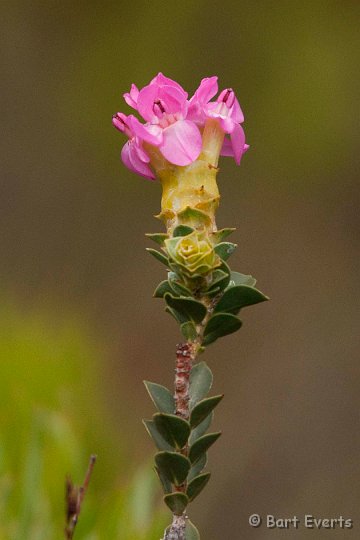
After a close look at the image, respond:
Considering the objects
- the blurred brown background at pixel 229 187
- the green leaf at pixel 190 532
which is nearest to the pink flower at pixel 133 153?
the green leaf at pixel 190 532

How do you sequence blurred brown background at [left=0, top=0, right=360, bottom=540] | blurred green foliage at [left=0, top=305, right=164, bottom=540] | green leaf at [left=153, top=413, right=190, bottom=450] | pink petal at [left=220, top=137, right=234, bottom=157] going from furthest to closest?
1. blurred brown background at [left=0, top=0, right=360, bottom=540]
2. blurred green foliage at [left=0, top=305, right=164, bottom=540]
3. pink petal at [left=220, top=137, right=234, bottom=157]
4. green leaf at [left=153, top=413, right=190, bottom=450]

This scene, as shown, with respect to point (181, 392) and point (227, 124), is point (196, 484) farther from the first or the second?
point (227, 124)

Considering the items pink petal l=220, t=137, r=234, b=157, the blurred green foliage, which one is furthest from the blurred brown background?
pink petal l=220, t=137, r=234, b=157

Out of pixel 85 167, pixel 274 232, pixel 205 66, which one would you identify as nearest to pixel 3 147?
pixel 85 167

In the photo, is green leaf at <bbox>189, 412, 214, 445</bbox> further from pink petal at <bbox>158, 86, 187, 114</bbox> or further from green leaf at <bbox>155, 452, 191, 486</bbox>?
pink petal at <bbox>158, 86, 187, 114</bbox>

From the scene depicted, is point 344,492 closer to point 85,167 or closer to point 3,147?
point 85,167

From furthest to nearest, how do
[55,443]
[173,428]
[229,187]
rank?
[229,187], [55,443], [173,428]

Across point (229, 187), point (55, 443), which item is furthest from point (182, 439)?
point (229, 187)
